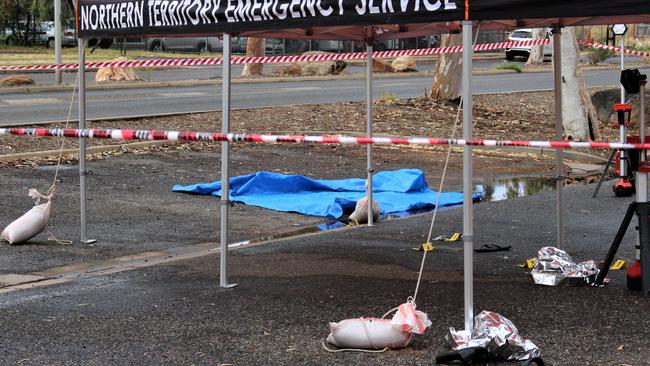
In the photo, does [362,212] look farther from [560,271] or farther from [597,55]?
[597,55]

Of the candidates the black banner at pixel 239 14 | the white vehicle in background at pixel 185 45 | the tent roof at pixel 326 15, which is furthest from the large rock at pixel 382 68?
the black banner at pixel 239 14

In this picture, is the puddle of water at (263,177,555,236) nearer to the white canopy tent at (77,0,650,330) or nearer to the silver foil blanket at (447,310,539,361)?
the white canopy tent at (77,0,650,330)

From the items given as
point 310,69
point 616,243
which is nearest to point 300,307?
point 616,243

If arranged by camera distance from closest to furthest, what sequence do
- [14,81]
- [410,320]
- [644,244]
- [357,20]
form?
[410,320] < [357,20] < [644,244] < [14,81]

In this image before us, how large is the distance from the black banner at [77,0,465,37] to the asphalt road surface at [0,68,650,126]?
1020 centimetres

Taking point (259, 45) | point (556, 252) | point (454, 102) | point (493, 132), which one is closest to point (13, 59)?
point (259, 45)

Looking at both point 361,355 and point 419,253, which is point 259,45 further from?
point 361,355

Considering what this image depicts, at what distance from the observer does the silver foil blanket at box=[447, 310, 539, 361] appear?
A: 19.7 ft

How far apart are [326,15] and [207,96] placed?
1936cm

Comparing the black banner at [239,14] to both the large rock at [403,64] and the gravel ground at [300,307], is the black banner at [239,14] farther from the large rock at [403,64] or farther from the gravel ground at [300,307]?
the large rock at [403,64]

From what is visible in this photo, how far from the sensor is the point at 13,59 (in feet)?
126

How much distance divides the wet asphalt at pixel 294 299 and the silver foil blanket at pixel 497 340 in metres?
0.17

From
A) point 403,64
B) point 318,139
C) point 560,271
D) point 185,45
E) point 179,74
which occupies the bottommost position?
point 560,271

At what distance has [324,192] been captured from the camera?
1341 cm
